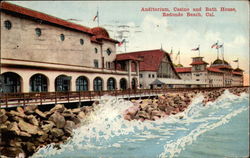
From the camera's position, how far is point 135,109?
11.8m

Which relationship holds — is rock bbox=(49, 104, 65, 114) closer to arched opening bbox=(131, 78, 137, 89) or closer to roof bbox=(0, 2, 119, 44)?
roof bbox=(0, 2, 119, 44)

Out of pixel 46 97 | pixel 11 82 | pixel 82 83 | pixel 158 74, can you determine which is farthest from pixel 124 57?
pixel 11 82

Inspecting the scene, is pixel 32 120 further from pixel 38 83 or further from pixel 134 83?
pixel 134 83

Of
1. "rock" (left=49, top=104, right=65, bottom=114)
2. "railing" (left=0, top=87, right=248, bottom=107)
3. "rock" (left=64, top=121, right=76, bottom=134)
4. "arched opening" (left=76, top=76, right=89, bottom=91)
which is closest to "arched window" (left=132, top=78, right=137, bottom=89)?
"railing" (left=0, top=87, right=248, bottom=107)

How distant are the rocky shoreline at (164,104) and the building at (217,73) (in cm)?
69

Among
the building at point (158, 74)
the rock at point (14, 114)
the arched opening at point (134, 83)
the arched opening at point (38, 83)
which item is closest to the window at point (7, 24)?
the arched opening at point (38, 83)

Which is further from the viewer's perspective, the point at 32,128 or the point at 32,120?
the point at 32,120

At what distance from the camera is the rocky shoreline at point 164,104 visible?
11.5 meters

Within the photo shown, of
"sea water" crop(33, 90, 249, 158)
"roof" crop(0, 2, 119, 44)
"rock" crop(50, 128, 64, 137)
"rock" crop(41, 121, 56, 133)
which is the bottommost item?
"sea water" crop(33, 90, 249, 158)

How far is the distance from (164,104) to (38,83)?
28.4ft

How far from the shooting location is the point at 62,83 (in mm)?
12414

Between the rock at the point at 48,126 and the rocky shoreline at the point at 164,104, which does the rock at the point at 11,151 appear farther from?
the rocky shoreline at the point at 164,104

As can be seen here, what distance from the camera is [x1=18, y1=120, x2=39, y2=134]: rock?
7571 mm

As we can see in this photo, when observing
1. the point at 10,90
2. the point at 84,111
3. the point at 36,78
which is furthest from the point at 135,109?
the point at 10,90
